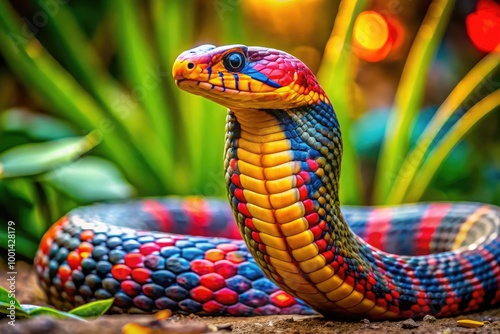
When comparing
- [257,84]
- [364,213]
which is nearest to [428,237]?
[364,213]

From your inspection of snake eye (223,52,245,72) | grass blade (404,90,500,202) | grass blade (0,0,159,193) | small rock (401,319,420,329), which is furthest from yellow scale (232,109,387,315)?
grass blade (0,0,159,193)

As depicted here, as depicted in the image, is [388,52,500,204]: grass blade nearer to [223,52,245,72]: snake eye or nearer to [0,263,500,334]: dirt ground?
[0,263,500,334]: dirt ground

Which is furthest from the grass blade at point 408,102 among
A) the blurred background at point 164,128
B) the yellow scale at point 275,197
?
the yellow scale at point 275,197

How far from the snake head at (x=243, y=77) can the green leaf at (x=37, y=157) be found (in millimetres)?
1736

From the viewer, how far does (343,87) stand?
4164mm

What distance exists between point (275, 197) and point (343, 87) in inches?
95.2

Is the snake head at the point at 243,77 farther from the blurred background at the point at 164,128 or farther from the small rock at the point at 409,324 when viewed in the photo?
the blurred background at the point at 164,128

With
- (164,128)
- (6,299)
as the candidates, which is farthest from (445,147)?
(6,299)

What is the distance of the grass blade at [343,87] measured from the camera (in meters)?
4.13

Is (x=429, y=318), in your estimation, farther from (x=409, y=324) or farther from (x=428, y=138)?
(x=428, y=138)

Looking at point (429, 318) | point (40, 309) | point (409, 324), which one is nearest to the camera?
point (40, 309)

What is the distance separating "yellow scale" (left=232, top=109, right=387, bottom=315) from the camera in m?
1.86

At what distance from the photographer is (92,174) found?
3.73 metres

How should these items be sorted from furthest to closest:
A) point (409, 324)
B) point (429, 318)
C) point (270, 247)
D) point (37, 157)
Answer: point (37, 157), point (429, 318), point (409, 324), point (270, 247)
